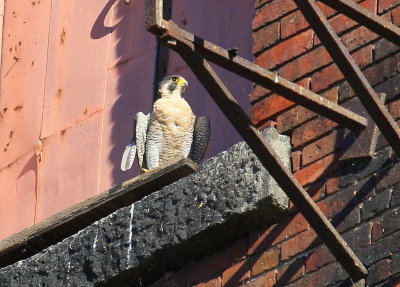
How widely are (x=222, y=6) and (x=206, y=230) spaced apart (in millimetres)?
1797

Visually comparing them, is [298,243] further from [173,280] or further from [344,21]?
[344,21]

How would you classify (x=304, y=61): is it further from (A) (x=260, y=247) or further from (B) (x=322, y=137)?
(A) (x=260, y=247)

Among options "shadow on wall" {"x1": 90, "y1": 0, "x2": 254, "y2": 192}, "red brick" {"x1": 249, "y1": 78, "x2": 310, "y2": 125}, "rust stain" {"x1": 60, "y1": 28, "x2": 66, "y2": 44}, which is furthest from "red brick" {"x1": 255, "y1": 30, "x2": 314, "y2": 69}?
"rust stain" {"x1": 60, "y1": 28, "x2": 66, "y2": 44}

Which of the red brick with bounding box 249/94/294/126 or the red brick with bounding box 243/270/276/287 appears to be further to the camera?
the red brick with bounding box 249/94/294/126

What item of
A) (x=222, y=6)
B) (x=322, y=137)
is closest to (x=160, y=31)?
(x=322, y=137)

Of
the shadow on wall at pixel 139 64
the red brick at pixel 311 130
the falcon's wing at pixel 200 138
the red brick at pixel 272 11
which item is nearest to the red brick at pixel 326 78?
the red brick at pixel 311 130

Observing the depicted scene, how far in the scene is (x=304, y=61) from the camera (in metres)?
5.48

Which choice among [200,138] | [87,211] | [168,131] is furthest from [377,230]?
[168,131]

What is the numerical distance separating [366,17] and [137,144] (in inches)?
108

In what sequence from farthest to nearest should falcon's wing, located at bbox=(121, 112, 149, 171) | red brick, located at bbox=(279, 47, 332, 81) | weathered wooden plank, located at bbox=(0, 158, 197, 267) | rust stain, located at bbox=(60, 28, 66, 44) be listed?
1. rust stain, located at bbox=(60, 28, 66, 44)
2. falcon's wing, located at bbox=(121, 112, 149, 171)
3. weathered wooden plank, located at bbox=(0, 158, 197, 267)
4. red brick, located at bbox=(279, 47, 332, 81)

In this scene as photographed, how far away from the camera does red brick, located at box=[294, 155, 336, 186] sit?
5215 mm

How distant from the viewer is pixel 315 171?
17.2ft

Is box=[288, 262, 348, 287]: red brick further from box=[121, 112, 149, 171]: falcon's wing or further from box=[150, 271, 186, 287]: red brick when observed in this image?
box=[121, 112, 149, 171]: falcon's wing

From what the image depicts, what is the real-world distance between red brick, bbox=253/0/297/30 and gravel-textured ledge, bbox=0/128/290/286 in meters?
0.50
